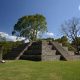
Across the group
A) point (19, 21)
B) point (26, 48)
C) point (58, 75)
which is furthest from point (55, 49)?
point (19, 21)

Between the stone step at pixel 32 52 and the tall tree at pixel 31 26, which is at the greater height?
the tall tree at pixel 31 26

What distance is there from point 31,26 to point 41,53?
2057cm

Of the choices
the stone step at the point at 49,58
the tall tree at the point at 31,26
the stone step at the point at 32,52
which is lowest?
the stone step at the point at 49,58

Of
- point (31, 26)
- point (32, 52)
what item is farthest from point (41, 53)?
point (31, 26)

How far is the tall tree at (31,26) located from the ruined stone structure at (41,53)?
1553 cm

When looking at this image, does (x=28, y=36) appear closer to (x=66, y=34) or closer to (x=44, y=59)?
(x=66, y=34)

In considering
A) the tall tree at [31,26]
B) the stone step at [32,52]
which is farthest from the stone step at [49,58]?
the tall tree at [31,26]

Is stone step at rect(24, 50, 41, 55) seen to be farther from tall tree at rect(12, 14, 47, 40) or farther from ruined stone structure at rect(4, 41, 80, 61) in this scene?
tall tree at rect(12, 14, 47, 40)

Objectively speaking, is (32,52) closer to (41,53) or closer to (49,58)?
(41,53)

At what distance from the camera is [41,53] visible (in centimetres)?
2509

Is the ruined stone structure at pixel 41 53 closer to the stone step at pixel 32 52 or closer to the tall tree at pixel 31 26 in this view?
the stone step at pixel 32 52

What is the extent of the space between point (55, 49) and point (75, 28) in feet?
73.0

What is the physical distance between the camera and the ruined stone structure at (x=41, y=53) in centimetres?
2468

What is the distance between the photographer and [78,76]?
39.9ft
